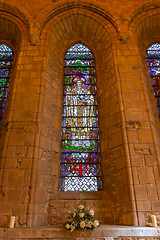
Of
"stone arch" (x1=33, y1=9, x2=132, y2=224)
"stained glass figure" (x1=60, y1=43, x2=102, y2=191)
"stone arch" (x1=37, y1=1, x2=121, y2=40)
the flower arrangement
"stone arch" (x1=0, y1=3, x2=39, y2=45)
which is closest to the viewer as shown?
the flower arrangement

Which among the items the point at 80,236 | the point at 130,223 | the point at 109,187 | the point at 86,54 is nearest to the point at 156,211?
the point at 130,223

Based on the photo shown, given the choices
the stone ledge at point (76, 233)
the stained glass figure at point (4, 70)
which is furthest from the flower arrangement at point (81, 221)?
the stained glass figure at point (4, 70)

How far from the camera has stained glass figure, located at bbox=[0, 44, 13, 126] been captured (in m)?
5.55

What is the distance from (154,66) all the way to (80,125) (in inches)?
132

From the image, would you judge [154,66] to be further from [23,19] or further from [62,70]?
[23,19]

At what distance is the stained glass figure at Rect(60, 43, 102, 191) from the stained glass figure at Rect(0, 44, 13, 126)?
73.2 inches

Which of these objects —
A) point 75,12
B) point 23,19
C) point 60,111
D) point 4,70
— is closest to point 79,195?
point 60,111

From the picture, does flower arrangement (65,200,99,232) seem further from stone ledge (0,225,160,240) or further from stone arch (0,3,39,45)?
stone arch (0,3,39,45)

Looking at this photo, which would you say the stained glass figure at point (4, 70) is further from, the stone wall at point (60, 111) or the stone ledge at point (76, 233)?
the stone ledge at point (76, 233)

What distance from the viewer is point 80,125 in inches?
204

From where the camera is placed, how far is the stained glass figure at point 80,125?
449cm

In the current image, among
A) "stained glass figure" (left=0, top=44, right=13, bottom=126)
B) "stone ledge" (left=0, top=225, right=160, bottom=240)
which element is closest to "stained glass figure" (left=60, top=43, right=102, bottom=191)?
"stone ledge" (left=0, top=225, right=160, bottom=240)

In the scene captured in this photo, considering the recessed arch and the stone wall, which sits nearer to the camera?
the stone wall

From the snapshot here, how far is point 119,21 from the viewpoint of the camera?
18.5ft
